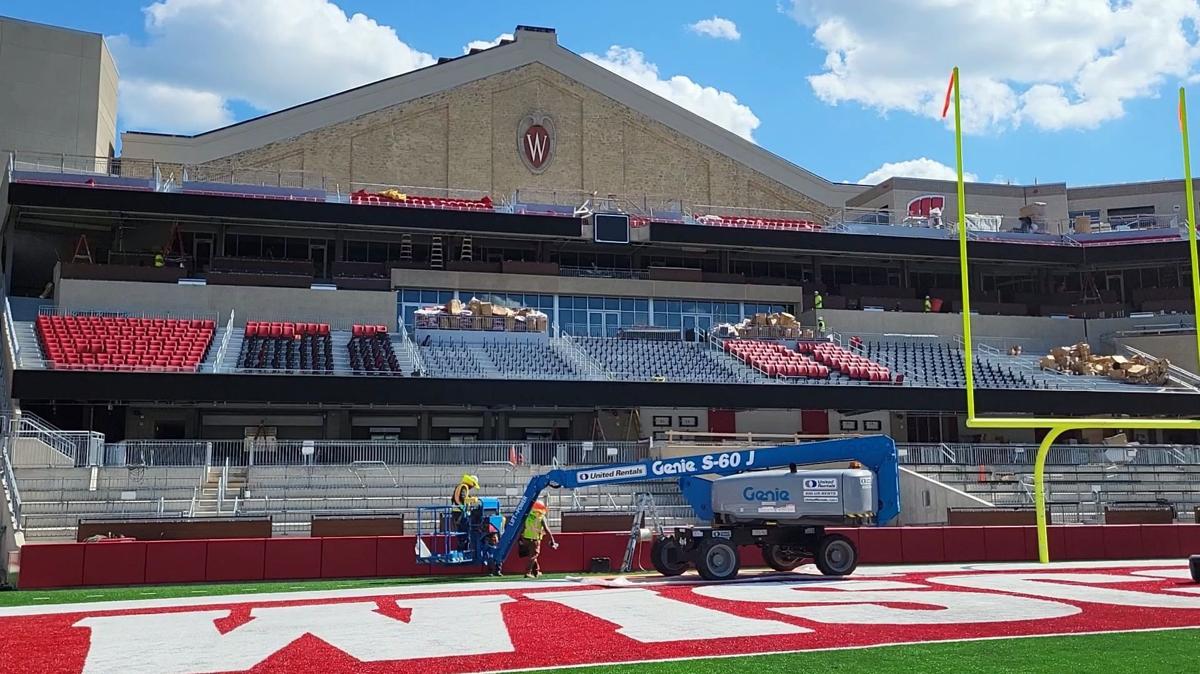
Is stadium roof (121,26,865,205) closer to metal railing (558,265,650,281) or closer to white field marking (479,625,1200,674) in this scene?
metal railing (558,265,650,281)

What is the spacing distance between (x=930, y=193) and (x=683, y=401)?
27.4m

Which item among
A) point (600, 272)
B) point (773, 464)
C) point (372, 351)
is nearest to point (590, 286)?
point (600, 272)

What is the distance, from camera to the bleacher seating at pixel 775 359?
40.8 metres

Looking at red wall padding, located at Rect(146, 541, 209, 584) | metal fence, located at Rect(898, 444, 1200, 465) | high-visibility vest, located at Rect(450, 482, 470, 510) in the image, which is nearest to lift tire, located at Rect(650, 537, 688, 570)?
high-visibility vest, located at Rect(450, 482, 470, 510)

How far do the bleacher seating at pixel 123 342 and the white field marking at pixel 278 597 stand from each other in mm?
16336

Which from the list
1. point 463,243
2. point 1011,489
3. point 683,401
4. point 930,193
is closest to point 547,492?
point 683,401

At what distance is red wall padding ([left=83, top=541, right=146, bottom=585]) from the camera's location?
2134 cm

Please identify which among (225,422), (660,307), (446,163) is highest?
(446,163)

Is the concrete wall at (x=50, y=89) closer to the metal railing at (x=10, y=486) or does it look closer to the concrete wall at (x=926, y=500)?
the metal railing at (x=10, y=486)

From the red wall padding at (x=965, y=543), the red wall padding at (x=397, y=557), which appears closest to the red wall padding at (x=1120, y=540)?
the red wall padding at (x=965, y=543)

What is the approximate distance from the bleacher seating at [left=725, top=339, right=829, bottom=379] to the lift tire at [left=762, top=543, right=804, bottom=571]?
62.9 feet

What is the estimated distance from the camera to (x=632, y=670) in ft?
34.1

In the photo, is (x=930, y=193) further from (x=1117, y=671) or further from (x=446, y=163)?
(x=1117, y=671)

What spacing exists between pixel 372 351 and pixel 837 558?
22105mm
